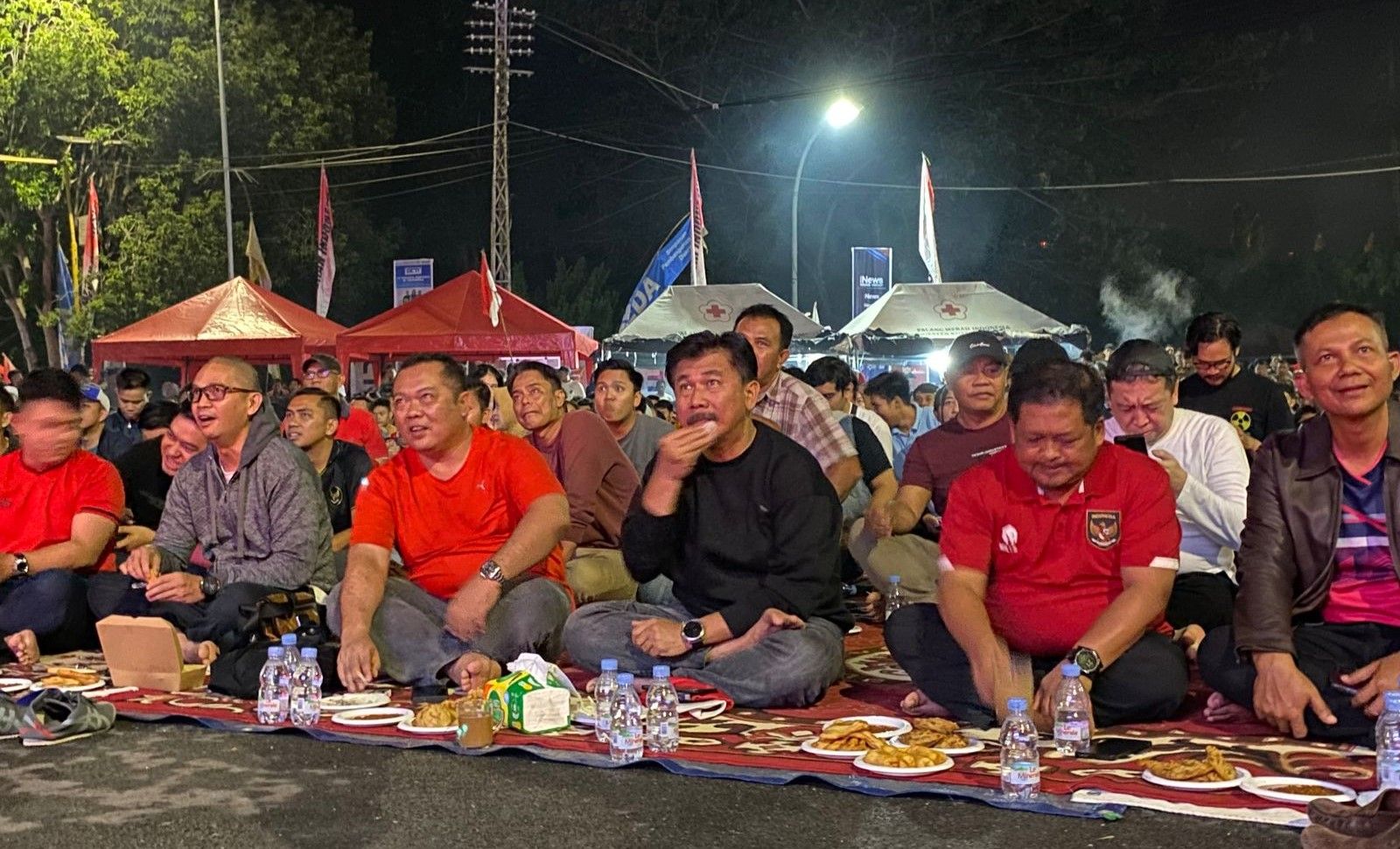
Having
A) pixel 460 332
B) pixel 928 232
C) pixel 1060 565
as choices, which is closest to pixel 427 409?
pixel 1060 565

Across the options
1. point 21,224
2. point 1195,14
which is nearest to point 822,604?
point 1195,14

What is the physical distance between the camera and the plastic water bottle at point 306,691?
5516 millimetres

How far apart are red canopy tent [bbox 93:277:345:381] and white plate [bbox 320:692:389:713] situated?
14.9 m

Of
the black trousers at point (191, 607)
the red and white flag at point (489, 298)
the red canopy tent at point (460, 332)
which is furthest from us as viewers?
the red canopy tent at point (460, 332)

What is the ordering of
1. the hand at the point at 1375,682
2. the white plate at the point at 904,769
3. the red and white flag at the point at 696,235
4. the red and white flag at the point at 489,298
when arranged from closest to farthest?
1. the white plate at the point at 904,769
2. the hand at the point at 1375,682
3. the red and white flag at the point at 489,298
4. the red and white flag at the point at 696,235

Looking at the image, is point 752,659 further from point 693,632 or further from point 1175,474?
point 1175,474

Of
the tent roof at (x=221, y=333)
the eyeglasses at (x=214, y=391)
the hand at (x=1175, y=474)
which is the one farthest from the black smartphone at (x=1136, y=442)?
the tent roof at (x=221, y=333)

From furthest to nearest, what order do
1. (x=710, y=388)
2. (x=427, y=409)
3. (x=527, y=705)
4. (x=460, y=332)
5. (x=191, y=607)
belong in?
(x=460, y=332)
(x=191, y=607)
(x=427, y=409)
(x=710, y=388)
(x=527, y=705)

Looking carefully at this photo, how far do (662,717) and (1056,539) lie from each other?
149 cm

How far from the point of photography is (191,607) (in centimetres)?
683

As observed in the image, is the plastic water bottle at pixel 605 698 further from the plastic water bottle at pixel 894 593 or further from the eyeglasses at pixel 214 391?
the plastic water bottle at pixel 894 593

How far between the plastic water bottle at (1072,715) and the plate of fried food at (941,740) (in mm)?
272

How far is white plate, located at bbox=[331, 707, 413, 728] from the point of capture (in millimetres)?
5492

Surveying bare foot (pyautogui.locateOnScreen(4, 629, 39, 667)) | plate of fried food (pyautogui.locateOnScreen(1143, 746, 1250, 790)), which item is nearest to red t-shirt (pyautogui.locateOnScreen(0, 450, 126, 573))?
bare foot (pyautogui.locateOnScreen(4, 629, 39, 667))
